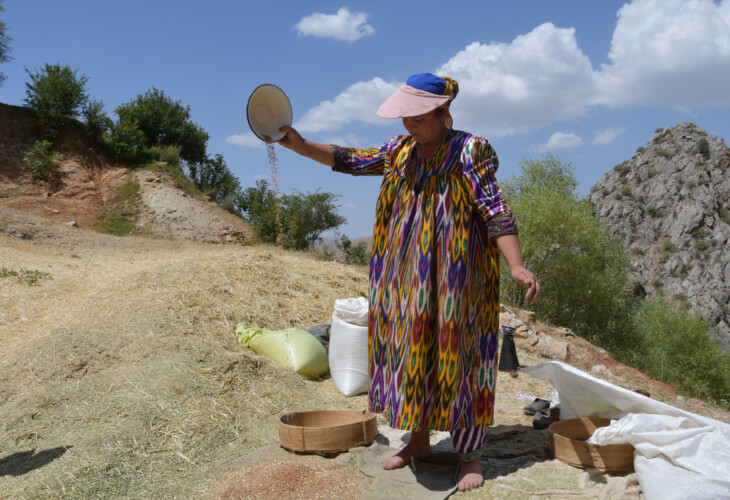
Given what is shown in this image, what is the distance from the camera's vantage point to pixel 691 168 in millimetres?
41625

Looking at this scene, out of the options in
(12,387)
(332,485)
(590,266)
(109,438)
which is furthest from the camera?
(590,266)

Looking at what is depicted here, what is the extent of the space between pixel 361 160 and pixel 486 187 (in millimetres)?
611

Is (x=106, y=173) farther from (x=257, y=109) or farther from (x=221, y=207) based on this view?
(x=257, y=109)

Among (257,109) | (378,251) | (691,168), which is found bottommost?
(378,251)

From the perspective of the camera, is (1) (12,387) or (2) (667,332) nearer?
(1) (12,387)

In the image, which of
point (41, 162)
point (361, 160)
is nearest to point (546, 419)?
point (361, 160)

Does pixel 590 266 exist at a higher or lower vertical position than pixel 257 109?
lower

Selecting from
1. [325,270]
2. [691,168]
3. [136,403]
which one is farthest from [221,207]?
[691,168]

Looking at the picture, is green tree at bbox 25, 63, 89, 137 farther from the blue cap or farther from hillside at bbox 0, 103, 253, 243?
the blue cap

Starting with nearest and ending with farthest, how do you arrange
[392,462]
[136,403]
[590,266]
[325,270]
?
1. [392,462]
2. [136,403]
3. [325,270]
4. [590,266]

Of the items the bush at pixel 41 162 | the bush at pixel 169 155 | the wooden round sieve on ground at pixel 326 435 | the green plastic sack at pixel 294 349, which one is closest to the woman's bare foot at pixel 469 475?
the wooden round sieve on ground at pixel 326 435

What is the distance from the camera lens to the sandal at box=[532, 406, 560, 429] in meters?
2.98

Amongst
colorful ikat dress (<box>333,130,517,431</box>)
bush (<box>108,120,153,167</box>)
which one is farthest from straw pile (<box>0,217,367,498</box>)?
bush (<box>108,120,153,167</box>)

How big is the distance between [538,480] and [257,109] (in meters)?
1.96
